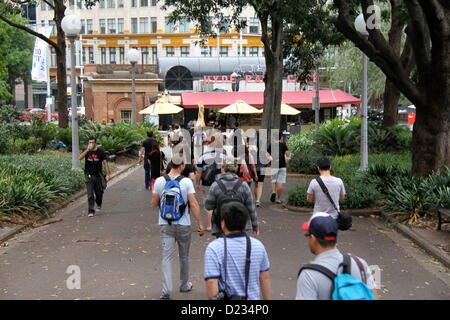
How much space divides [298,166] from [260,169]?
7.09m

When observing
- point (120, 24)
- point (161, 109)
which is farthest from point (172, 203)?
point (120, 24)

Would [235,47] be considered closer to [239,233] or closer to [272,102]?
[272,102]

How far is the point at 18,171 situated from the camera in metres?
14.7

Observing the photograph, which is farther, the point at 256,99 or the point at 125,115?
the point at 125,115

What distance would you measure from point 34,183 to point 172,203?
755 centimetres

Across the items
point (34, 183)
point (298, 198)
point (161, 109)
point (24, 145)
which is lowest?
point (298, 198)

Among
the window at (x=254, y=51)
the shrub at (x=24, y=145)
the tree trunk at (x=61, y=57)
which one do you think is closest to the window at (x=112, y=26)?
the window at (x=254, y=51)

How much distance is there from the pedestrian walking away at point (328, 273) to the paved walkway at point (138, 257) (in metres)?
3.13

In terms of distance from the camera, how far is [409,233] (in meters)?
10.6

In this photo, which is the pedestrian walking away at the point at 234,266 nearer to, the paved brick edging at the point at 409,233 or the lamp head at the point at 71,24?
the paved brick edging at the point at 409,233

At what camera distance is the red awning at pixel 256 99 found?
39.8m

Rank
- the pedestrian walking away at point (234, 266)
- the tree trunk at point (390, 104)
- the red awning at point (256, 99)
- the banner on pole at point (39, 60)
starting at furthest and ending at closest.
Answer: the banner on pole at point (39, 60)
the red awning at point (256, 99)
the tree trunk at point (390, 104)
the pedestrian walking away at point (234, 266)

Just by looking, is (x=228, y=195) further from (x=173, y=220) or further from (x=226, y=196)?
(x=173, y=220)

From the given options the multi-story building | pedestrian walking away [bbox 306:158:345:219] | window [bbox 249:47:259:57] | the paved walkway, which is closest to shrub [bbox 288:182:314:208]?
the paved walkway
